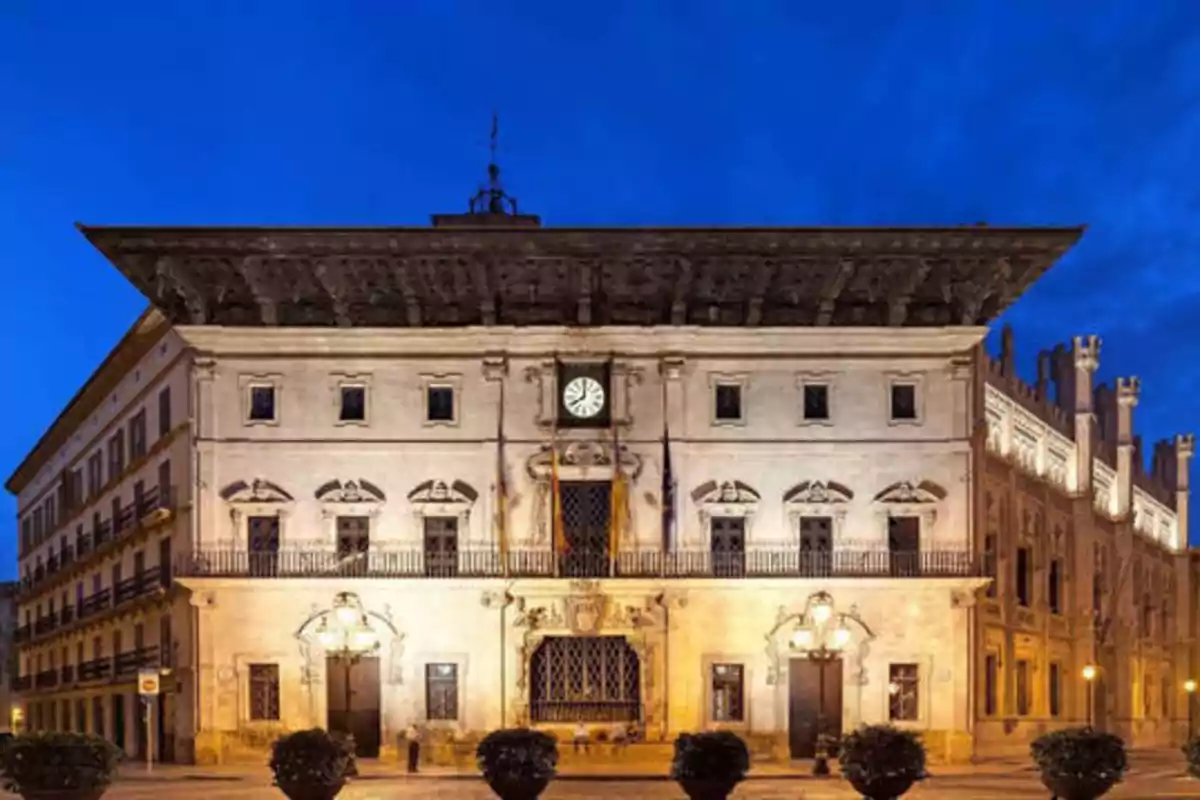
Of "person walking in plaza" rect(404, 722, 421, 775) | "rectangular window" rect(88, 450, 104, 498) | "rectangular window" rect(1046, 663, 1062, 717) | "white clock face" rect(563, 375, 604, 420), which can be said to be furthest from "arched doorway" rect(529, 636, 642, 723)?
"rectangular window" rect(88, 450, 104, 498)

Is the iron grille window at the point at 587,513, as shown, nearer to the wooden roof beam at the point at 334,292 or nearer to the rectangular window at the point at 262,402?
the wooden roof beam at the point at 334,292

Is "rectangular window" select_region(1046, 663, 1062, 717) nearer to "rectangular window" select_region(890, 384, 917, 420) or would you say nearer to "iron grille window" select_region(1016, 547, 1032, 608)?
"iron grille window" select_region(1016, 547, 1032, 608)

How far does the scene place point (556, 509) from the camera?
142ft

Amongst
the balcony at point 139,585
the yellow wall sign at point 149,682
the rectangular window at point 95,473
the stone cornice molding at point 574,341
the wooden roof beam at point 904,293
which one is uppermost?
the wooden roof beam at point 904,293

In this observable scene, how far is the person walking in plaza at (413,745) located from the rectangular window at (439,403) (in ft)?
26.1

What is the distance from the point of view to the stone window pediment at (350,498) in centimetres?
4347

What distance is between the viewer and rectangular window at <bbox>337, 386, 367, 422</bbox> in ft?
144

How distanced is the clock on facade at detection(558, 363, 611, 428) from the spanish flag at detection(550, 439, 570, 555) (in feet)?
3.13

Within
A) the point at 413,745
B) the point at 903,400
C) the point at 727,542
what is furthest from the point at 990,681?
the point at 413,745

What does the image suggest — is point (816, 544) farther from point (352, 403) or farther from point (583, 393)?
point (352, 403)

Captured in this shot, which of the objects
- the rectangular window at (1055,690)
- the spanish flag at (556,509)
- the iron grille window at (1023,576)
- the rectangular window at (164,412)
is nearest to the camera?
the spanish flag at (556,509)

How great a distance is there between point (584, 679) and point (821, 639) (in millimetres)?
7438

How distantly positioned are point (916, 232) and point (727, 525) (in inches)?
355

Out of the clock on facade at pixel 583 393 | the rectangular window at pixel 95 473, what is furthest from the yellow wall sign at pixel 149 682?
the rectangular window at pixel 95 473
